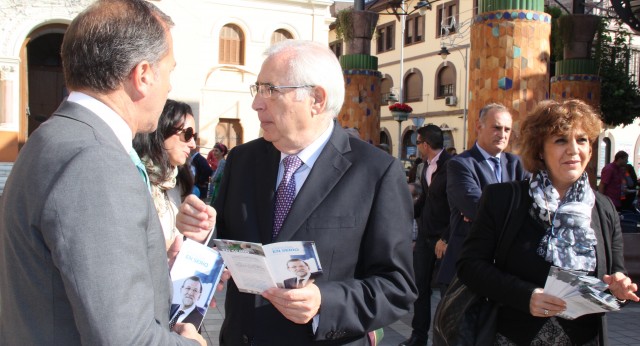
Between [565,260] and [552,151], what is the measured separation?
1.81 ft

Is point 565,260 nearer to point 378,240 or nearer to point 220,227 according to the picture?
point 378,240

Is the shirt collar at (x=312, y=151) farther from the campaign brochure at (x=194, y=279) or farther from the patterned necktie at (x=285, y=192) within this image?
the campaign brochure at (x=194, y=279)

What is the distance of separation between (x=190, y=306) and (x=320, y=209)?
2.08 feet

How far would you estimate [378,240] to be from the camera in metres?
2.49

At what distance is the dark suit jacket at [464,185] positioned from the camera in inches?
189

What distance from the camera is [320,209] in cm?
252

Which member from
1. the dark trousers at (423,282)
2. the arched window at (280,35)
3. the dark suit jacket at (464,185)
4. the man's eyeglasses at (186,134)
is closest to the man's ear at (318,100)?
the man's eyeglasses at (186,134)

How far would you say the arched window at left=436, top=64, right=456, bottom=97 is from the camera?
35188mm

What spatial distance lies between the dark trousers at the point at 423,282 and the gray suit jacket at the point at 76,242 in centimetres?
445

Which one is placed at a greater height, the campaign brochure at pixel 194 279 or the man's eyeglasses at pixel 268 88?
the man's eyeglasses at pixel 268 88

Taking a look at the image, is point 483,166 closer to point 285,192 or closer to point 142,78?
point 285,192

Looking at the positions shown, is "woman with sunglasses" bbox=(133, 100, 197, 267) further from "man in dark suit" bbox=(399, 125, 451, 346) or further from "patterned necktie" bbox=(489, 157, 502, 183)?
"man in dark suit" bbox=(399, 125, 451, 346)

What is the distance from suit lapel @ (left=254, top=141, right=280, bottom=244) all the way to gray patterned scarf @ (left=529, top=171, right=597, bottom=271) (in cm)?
128

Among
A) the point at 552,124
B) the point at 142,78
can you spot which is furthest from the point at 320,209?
the point at 552,124
